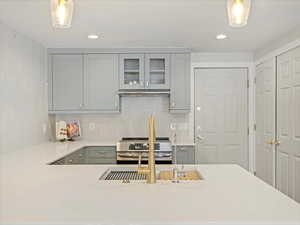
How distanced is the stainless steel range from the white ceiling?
1.31m

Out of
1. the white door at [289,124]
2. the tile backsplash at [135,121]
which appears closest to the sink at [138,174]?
the white door at [289,124]

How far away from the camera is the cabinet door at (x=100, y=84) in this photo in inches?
180

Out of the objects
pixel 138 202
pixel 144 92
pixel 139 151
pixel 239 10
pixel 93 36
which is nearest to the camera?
pixel 138 202

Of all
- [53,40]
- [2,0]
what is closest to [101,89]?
[53,40]

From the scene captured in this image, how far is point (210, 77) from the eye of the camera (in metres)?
4.96

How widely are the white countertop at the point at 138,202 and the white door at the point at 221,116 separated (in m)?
2.85

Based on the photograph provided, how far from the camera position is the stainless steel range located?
4.19m

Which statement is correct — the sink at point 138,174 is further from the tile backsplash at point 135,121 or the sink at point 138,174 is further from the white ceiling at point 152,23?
the tile backsplash at point 135,121

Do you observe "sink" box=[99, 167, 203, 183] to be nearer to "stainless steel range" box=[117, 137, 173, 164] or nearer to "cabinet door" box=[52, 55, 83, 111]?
"stainless steel range" box=[117, 137, 173, 164]

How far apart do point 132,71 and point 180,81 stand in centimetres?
68

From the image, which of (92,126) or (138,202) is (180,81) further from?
(138,202)

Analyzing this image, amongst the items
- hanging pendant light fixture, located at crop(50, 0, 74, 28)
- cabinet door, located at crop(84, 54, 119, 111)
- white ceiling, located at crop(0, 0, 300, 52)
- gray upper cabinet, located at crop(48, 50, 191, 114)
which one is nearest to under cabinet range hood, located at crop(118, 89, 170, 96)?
gray upper cabinet, located at crop(48, 50, 191, 114)

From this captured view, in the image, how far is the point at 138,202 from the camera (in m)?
1.46

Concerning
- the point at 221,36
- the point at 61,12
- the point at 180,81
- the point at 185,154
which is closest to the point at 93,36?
the point at 180,81
